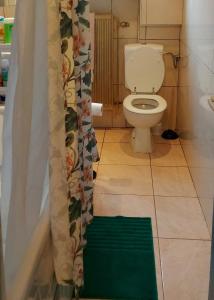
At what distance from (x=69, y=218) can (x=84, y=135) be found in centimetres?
44

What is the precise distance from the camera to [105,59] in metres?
3.52

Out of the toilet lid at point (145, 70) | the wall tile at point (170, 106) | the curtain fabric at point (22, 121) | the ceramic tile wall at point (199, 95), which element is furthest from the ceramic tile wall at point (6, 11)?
the wall tile at point (170, 106)

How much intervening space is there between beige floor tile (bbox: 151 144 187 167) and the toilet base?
8 centimetres

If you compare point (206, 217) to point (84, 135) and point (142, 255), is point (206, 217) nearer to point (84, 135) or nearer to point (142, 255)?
point (142, 255)

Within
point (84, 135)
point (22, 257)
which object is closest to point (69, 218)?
point (22, 257)

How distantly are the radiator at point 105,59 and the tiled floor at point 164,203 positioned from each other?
416 millimetres

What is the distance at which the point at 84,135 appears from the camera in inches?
66.9

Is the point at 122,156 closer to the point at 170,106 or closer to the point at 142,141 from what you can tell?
the point at 142,141

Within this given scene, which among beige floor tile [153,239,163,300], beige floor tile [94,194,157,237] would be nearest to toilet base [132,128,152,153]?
beige floor tile [94,194,157,237]

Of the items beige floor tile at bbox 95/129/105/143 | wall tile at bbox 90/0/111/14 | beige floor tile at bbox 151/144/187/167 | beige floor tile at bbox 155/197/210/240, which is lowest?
beige floor tile at bbox 155/197/210/240

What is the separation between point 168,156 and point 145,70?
80 cm

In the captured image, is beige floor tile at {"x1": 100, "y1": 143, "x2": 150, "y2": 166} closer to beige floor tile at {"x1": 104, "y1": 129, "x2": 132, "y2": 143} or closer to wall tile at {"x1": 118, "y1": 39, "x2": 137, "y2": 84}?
beige floor tile at {"x1": 104, "y1": 129, "x2": 132, "y2": 143}

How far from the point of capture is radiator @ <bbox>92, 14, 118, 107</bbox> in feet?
11.2

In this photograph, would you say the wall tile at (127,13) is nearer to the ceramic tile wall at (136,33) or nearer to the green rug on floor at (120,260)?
the ceramic tile wall at (136,33)
